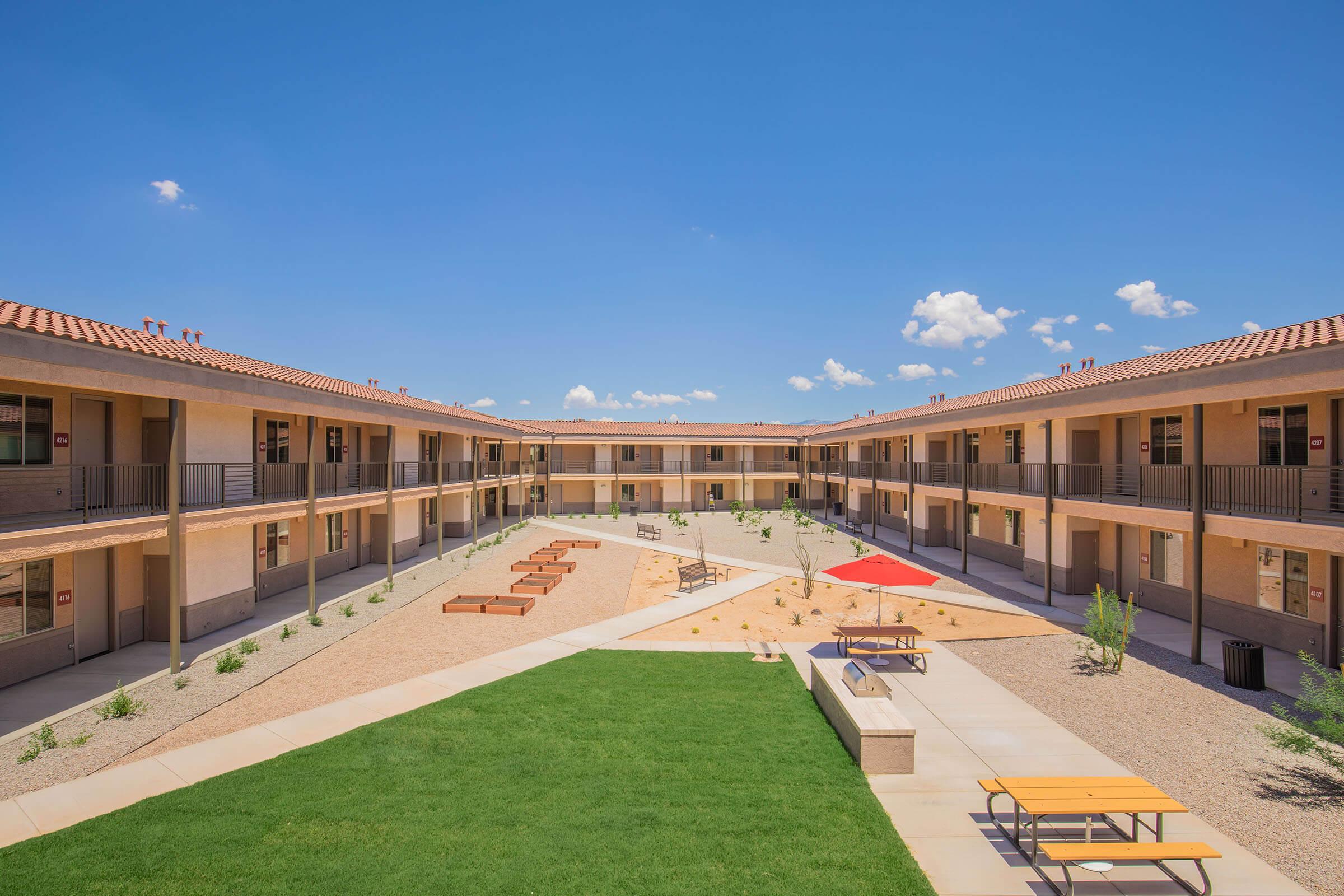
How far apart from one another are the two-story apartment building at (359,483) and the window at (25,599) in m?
0.03

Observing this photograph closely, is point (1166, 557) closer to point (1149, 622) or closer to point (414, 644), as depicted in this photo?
point (1149, 622)

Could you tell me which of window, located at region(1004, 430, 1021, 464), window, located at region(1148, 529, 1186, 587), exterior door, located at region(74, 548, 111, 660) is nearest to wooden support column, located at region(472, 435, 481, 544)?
exterior door, located at region(74, 548, 111, 660)

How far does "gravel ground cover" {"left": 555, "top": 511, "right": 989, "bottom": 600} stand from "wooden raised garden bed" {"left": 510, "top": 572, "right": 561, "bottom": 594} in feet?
31.0

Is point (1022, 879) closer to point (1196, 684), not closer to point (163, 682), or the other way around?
point (1196, 684)

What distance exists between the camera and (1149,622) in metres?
16.7

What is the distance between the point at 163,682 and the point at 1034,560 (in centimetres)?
2470

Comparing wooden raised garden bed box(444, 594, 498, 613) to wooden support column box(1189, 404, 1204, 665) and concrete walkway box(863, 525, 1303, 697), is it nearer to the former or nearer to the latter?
concrete walkway box(863, 525, 1303, 697)

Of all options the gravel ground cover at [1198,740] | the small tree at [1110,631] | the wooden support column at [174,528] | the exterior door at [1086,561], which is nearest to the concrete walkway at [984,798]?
the gravel ground cover at [1198,740]

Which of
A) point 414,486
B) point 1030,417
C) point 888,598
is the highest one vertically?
point 1030,417

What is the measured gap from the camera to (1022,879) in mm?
6277

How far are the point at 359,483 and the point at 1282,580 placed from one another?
25.2 m

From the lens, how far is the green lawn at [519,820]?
20.2ft

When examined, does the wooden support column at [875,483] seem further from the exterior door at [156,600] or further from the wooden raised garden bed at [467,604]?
the exterior door at [156,600]

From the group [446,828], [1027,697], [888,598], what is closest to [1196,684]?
[1027,697]
